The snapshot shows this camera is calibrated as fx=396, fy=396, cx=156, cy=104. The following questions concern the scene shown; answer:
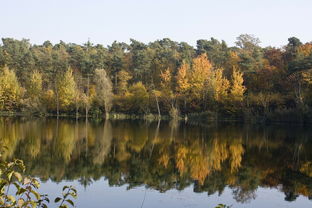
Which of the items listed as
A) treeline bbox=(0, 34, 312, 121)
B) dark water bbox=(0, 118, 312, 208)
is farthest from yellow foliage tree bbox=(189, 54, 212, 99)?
dark water bbox=(0, 118, 312, 208)

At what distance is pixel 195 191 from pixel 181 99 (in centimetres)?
4755

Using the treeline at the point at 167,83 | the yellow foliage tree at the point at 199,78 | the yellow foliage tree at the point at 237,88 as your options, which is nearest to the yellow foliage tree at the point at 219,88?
the treeline at the point at 167,83

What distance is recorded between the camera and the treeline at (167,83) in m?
53.5

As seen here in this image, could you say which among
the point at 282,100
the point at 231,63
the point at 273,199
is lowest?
the point at 273,199

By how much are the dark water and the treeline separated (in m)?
24.2

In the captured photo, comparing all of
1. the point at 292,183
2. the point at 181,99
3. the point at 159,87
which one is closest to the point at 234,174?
the point at 292,183

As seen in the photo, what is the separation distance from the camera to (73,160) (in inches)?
803

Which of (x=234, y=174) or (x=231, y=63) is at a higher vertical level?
(x=231, y=63)

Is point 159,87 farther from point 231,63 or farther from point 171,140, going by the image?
point 171,140

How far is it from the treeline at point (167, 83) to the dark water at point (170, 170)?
24.2 metres

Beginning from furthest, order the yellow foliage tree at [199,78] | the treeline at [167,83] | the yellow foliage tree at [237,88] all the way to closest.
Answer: the yellow foliage tree at [199,78] < the yellow foliage tree at [237,88] < the treeline at [167,83]

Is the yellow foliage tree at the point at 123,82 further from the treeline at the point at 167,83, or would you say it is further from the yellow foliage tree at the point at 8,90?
the yellow foliage tree at the point at 8,90

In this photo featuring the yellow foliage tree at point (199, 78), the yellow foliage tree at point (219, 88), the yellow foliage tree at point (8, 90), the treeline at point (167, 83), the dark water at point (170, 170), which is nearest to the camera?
the dark water at point (170, 170)

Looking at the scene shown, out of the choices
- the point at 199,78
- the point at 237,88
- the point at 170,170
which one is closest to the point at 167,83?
the point at 199,78
